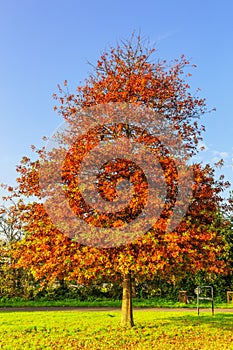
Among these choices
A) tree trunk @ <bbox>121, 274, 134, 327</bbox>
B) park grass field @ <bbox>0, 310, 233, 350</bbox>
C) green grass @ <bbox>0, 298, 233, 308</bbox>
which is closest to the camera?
park grass field @ <bbox>0, 310, 233, 350</bbox>

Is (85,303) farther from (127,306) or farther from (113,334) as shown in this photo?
(113,334)

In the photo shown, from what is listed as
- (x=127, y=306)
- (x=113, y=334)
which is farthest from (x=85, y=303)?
(x=113, y=334)

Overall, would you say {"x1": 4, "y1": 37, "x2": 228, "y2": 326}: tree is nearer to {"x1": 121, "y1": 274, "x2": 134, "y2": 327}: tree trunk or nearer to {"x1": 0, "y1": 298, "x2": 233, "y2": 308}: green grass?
{"x1": 121, "y1": 274, "x2": 134, "y2": 327}: tree trunk

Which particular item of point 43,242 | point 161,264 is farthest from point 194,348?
point 43,242

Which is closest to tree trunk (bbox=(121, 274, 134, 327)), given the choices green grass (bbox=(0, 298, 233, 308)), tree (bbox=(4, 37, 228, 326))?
tree (bbox=(4, 37, 228, 326))

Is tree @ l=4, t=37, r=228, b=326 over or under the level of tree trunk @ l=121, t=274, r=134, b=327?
over

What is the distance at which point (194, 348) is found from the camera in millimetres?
10508

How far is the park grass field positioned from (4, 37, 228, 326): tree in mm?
1203

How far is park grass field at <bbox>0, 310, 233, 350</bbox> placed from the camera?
10656 millimetres

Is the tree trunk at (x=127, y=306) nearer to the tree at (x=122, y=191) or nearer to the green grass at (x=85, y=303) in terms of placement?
the tree at (x=122, y=191)

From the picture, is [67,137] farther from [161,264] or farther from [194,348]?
[194,348]

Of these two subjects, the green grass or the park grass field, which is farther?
the green grass

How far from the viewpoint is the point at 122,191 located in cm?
1132

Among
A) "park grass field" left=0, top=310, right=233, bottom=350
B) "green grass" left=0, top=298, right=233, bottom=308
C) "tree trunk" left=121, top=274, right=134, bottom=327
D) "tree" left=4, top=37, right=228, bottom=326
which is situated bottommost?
"park grass field" left=0, top=310, right=233, bottom=350
